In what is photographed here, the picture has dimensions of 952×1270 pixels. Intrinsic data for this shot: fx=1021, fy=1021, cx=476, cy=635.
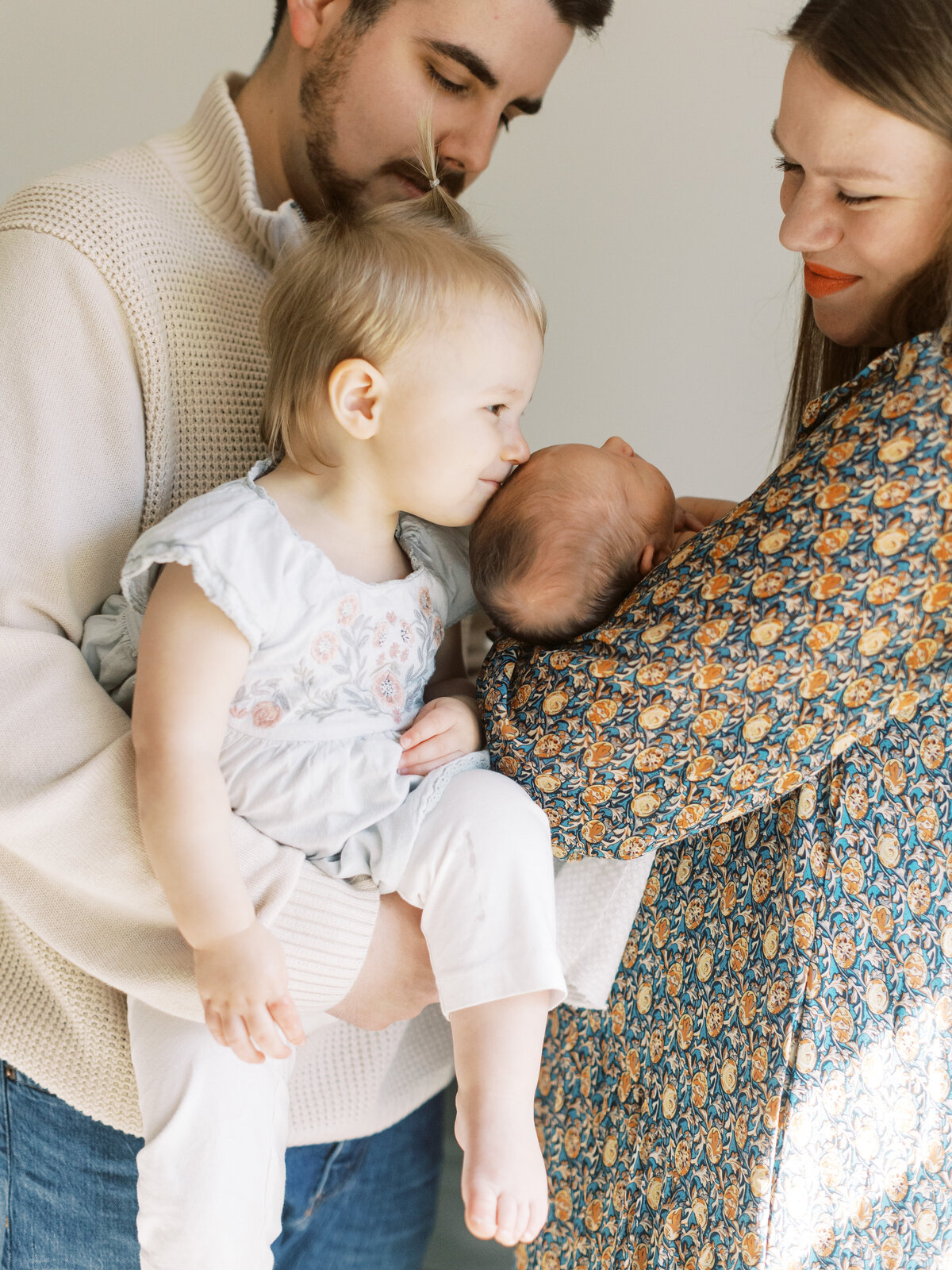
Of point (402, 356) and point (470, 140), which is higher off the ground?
point (470, 140)

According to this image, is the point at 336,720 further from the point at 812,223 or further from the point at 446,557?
the point at 812,223

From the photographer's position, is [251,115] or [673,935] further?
[251,115]

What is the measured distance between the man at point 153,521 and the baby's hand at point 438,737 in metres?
0.16

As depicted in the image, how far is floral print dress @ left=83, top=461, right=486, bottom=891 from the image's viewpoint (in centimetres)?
102

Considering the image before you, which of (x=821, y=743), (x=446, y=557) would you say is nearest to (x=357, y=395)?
(x=446, y=557)

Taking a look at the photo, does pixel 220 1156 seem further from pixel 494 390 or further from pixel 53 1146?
pixel 494 390

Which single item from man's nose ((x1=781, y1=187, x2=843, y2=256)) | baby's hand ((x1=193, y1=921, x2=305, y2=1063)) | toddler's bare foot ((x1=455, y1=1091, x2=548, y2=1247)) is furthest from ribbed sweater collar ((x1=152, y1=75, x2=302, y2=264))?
toddler's bare foot ((x1=455, y1=1091, x2=548, y2=1247))

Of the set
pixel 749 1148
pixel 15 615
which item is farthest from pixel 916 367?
pixel 15 615

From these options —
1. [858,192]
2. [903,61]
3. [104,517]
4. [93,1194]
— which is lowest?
[93,1194]

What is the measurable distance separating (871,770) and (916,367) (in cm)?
41

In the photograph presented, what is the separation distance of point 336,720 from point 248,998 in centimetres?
30

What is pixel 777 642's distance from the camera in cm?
94

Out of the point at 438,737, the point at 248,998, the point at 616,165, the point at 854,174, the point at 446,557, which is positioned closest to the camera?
the point at 248,998

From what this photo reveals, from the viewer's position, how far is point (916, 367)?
0.93 metres
